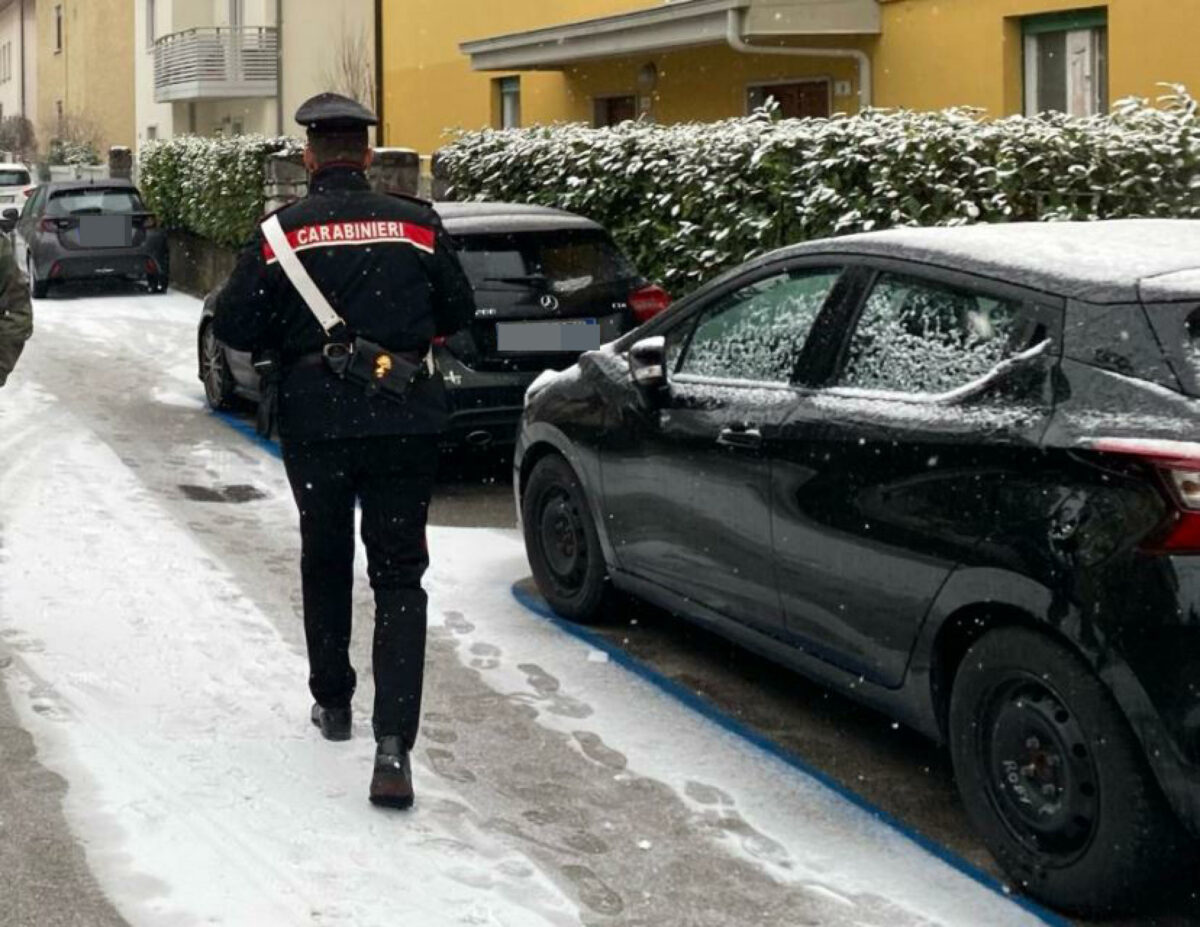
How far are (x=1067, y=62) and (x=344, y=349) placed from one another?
1101 centimetres

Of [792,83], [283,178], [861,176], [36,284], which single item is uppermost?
[792,83]

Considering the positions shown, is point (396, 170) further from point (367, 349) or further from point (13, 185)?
point (13, 185)

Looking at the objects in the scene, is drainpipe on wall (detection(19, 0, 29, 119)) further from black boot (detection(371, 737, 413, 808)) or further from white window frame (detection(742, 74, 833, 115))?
black boot (detection(371, 737, 413, 808))

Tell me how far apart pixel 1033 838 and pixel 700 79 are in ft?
54.1

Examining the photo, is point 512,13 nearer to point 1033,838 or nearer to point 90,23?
point 1033,838

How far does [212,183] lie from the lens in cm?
2425

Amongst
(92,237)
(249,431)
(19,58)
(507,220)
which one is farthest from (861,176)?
(19,58)

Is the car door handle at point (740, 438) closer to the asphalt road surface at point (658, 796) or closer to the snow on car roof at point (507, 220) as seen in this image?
the asphalt road surface at point (658, 796)

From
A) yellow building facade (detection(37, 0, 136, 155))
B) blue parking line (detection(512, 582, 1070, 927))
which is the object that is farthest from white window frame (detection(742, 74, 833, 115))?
yellow building facade (detection(37, 0, 136, 155))

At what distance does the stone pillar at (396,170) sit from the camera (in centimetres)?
1889

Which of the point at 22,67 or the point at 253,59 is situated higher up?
the point at 22,67

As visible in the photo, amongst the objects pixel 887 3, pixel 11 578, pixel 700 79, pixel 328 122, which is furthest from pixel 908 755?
pixel 700 79

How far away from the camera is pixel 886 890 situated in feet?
15.7

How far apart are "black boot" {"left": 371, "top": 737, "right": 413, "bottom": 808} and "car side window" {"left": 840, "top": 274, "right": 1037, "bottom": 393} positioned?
1.62 metres
